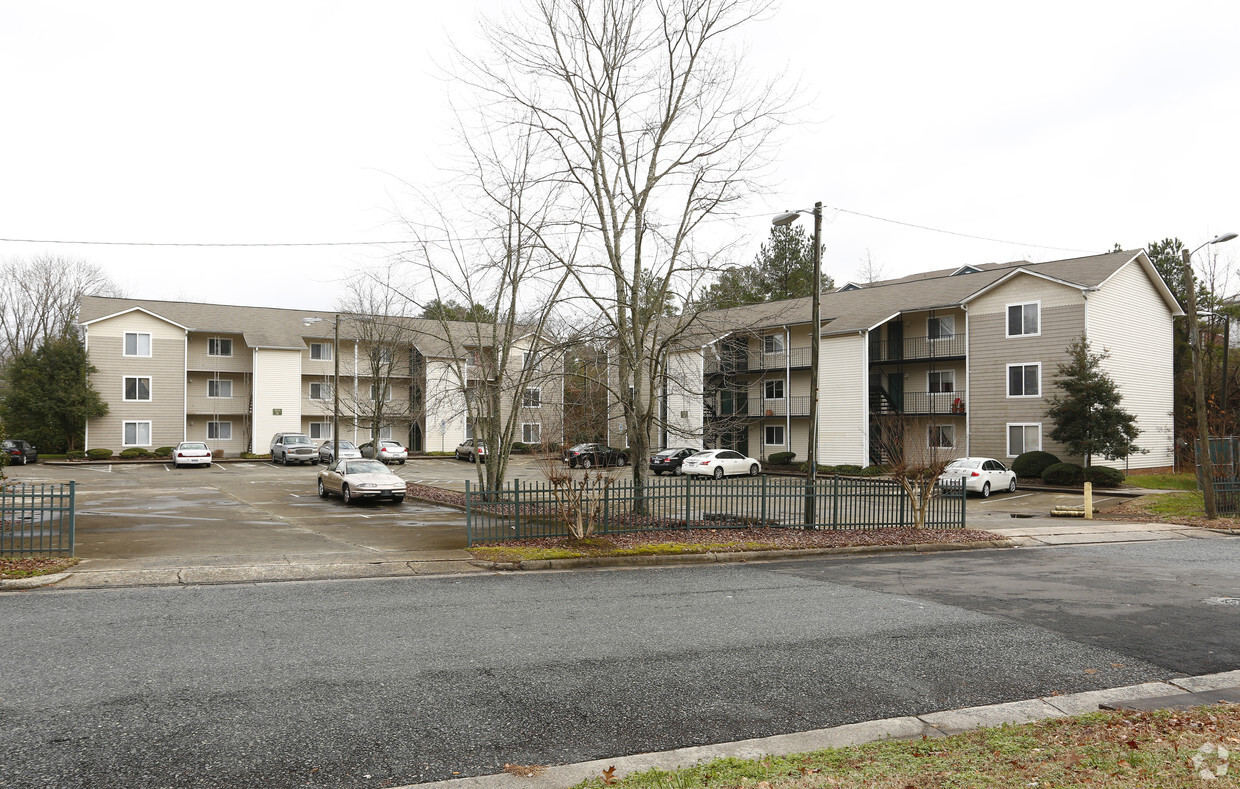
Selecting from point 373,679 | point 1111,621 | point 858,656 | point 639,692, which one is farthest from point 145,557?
point 1111,621

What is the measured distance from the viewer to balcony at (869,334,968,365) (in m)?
38.7

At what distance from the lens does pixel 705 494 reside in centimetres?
1669

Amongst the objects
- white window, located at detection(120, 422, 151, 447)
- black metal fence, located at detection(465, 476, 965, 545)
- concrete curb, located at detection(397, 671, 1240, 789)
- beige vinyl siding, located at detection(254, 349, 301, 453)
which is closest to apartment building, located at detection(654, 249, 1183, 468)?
black metal fence, located at detection(465, 476, 965, 545)

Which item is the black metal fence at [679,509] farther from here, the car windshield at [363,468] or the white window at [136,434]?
the white window at [136,434]

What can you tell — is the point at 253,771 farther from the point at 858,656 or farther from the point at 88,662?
the point at 858,656

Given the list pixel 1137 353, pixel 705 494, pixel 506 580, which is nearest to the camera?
pixel 506 580

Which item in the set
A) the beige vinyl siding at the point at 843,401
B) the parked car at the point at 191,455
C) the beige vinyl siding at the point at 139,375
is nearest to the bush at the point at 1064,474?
the beige vinyl siding at the point at 843,401

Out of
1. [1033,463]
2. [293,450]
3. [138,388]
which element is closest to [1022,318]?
[1033,463]

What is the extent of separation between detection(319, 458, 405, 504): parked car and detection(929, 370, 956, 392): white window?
28122 millimetres

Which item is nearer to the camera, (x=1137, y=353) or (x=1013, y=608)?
(x=1013, y=608)

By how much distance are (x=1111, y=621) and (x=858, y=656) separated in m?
4.04

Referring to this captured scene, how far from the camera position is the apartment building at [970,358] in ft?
114

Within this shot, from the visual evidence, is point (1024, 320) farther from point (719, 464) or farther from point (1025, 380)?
point (719, 464)

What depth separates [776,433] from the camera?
45.1 meters
